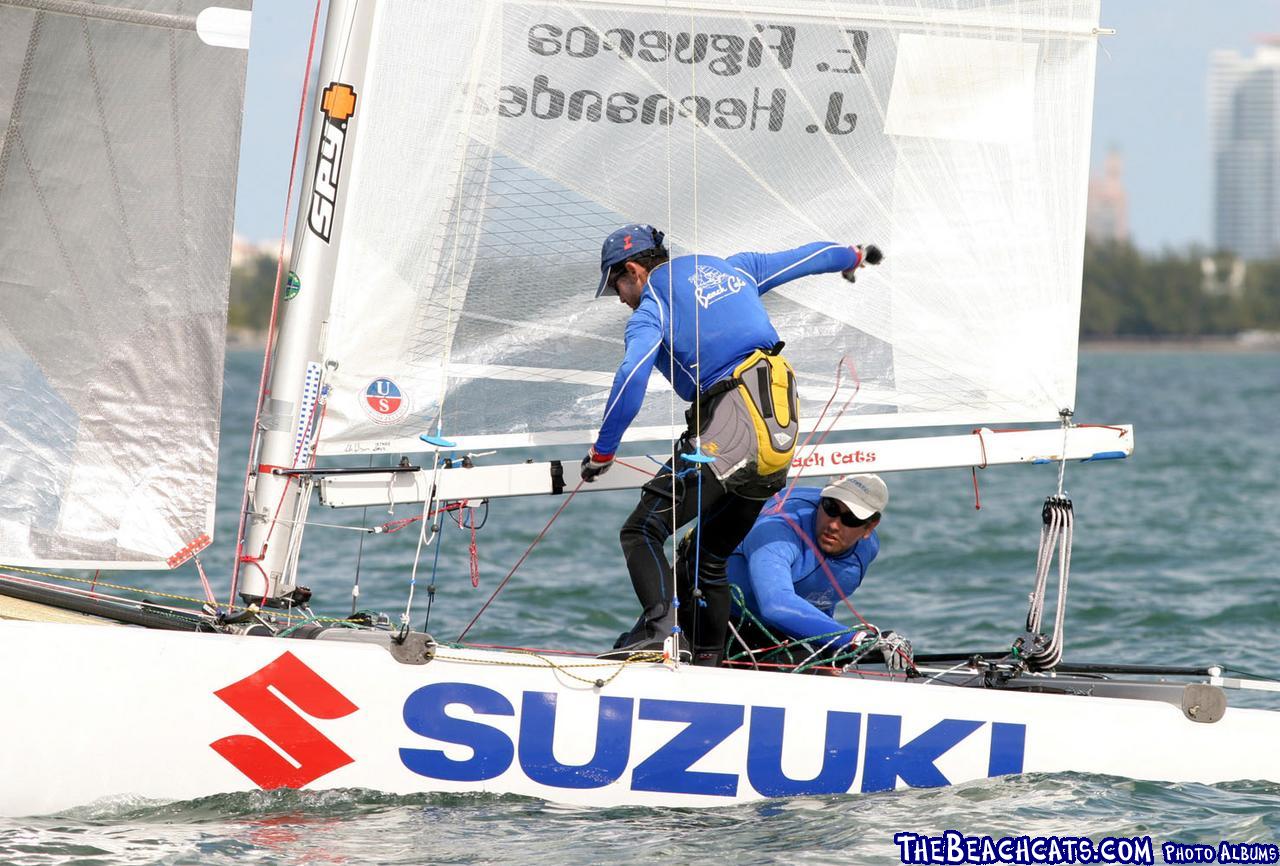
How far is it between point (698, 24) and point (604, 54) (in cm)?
28

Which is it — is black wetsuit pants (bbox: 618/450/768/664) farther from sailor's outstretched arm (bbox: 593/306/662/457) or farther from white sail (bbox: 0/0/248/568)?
white sail (bbox: 0/0/248/568)

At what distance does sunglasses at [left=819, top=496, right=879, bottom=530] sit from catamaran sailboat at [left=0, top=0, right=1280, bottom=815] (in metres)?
0.14

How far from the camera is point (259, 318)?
69750 millimetres

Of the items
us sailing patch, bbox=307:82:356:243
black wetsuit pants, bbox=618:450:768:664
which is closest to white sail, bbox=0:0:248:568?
us sailing patch, bbox=307:82:356:243

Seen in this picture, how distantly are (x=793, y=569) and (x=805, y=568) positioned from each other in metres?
0.04

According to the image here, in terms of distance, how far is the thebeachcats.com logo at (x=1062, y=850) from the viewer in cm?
374

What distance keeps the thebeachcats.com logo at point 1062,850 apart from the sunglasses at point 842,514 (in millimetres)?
1046

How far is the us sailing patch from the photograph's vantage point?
14.3 ft

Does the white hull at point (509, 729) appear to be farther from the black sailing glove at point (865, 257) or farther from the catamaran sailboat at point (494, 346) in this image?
the black sailing glove at point (865, 257)

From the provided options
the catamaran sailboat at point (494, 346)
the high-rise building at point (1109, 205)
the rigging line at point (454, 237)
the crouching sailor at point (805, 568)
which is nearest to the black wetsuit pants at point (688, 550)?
the crouching sailor at point (805, 568)

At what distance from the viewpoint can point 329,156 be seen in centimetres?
439

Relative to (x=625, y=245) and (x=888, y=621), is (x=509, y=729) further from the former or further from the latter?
(x=888, y=621)

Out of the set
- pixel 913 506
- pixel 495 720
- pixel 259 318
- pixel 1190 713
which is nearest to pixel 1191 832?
pixel 1190 713

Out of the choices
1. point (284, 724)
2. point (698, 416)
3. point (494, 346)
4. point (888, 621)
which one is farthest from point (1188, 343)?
point (284, 724)
